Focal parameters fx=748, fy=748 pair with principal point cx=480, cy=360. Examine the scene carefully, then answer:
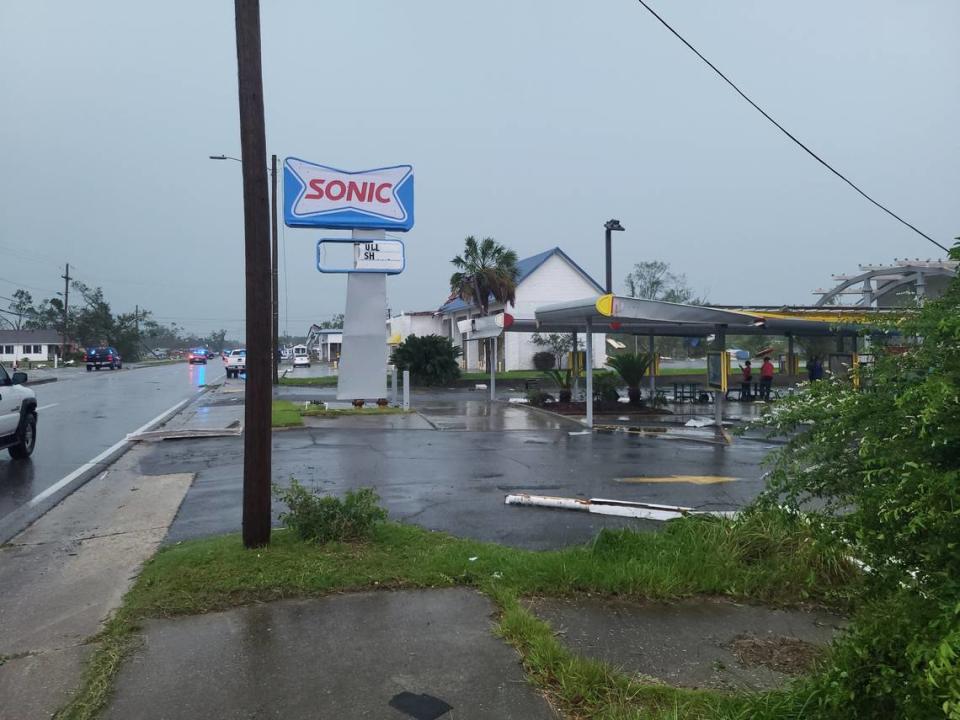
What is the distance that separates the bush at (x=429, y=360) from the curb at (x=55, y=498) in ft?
71.2

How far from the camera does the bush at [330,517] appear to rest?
6258mm

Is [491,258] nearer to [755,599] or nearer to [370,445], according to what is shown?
[370,445]

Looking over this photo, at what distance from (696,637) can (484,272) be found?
31.6 m

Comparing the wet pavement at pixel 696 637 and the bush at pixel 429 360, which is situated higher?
the bush at pixel 429 360

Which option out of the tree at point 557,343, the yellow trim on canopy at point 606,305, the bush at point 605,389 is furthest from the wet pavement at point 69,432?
the tree at point 557,343

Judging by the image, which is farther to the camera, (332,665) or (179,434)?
(179,434)

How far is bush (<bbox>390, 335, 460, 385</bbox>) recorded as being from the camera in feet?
119

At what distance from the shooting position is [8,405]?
1148 cm

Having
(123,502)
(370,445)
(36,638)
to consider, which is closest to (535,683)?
(36,638)

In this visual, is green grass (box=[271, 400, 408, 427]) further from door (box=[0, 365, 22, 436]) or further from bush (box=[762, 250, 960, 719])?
bush (box=[762, 250, 960, 719])

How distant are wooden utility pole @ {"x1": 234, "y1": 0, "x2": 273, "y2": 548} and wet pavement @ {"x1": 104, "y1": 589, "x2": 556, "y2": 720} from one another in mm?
1190

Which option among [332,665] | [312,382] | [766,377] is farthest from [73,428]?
[766,377]

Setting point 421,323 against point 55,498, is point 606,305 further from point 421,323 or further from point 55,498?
point 421,323

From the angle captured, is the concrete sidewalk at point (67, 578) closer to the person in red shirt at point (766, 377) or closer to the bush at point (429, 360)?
the person in red shirt at point (766, 377)
